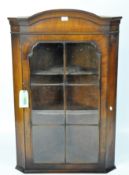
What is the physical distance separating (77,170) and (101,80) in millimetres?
606

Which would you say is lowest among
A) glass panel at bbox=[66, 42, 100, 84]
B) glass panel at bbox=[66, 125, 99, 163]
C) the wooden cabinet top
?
glass panel at bbox=[66, 125, 99, 163]

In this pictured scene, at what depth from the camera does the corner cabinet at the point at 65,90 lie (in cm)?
194

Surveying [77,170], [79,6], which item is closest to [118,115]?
[77,170]

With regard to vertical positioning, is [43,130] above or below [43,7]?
below

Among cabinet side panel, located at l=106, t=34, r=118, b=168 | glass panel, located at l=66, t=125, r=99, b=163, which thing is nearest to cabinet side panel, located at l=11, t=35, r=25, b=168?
glass panel, located at l=66, t=125, r=99, b=163

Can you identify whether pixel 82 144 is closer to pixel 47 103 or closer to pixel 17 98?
pixel 47 103

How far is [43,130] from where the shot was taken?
2.15 m

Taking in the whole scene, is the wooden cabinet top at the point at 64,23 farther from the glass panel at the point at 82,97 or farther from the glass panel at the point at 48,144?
the glass panel at the point at 48,144

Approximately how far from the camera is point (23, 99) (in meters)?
2.07

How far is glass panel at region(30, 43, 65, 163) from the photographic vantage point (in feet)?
6.66

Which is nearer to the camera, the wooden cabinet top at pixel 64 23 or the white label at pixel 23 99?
the wooden cabinet top at pixel 64 23

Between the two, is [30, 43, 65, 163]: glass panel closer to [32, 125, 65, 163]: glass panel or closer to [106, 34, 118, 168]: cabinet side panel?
[32, 125, 65, 163]: glass panel

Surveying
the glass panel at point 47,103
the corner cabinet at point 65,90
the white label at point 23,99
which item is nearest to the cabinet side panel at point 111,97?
the corner cabinet at point 65,90

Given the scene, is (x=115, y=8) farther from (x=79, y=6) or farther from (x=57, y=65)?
(x=57, y=65)
